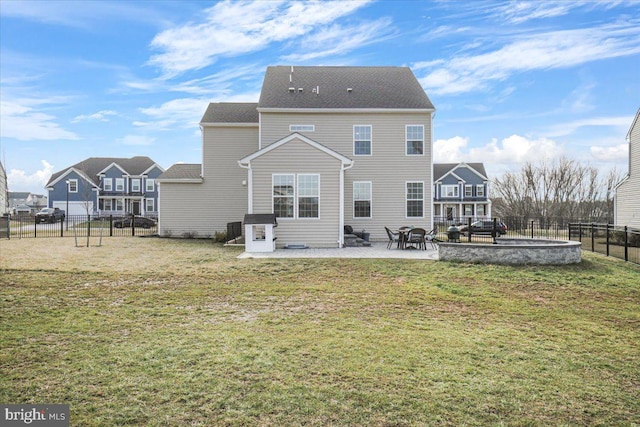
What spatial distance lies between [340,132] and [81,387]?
59.9 feet

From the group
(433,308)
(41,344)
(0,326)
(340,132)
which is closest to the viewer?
(41,344)

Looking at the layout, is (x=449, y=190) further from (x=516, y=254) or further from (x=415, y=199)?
(x=516, y=254)

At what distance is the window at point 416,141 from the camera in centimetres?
2120

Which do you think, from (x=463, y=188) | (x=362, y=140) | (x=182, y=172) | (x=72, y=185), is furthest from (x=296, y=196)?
(x=72, y=185)

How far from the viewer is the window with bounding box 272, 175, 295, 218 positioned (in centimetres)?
1733

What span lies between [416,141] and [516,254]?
964 cm

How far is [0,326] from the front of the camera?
6711 mm

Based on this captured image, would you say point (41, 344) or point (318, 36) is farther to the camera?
point (318, 36)

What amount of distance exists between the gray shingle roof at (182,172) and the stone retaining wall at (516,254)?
50.8 ft

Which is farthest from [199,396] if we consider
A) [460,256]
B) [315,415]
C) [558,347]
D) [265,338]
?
[460,256]

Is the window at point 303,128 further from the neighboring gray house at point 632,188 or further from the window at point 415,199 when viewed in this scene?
the neighboring gray house at point 632,188

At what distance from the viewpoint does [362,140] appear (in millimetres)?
21281

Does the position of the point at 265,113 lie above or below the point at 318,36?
below

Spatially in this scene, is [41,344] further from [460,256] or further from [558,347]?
[460,256]
